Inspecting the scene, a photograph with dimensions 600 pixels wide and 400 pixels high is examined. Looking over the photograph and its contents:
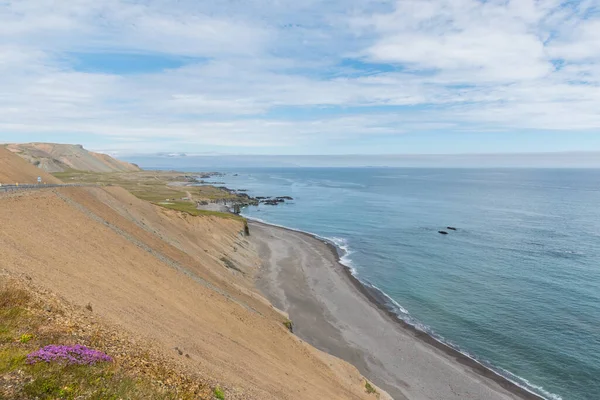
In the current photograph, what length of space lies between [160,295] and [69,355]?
13.5 metres

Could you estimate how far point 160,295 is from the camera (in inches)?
953

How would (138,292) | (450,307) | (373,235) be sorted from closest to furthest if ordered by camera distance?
1. (138,292)
2. (450,307)
3. (373,235)

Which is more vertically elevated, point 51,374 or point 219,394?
point 51,374

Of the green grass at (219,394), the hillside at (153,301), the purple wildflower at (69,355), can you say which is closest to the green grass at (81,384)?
the purple wildflower at (69,355)

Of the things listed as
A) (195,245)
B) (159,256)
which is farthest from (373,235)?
(159,256)

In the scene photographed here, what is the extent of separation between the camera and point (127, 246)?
30.3 metres

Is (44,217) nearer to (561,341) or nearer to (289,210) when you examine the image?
→ (561,341)

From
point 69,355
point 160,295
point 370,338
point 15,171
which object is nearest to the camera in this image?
point 69,355

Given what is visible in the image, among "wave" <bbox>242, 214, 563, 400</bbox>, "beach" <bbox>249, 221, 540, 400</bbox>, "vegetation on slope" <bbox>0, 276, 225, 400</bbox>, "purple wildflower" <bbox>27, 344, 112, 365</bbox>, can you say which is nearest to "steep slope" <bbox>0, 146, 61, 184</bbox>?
"beach" <bbox>249, 221, 540, 400</bbox>

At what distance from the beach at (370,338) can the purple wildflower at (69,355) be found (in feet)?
73.7

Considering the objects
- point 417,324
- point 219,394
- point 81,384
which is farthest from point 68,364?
point 417,324

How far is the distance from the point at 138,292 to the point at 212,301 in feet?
20.7

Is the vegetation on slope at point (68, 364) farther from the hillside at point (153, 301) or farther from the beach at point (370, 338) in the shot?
the beach at point (370, 338)

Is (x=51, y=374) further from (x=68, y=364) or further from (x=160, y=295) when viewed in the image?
(x=160, y=295)
